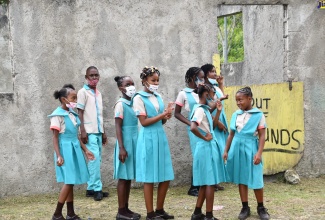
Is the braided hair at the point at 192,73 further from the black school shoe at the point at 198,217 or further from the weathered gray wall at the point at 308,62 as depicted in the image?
the black school shoe at the point at 198,217

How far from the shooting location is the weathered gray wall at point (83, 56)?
19.5 feet

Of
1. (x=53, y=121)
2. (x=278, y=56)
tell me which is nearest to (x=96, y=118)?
(x=53, y=121)

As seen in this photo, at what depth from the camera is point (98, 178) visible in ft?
19.1

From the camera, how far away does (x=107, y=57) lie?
620 centimetres

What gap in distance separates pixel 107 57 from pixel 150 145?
6.45 ft

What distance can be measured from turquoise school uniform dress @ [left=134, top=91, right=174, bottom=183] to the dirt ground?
632mm

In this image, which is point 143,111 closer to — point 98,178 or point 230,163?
point 230,163

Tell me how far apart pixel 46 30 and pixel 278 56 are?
4244 millimetres

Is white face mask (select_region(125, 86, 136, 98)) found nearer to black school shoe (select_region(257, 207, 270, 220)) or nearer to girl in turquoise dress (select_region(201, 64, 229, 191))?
girl in turquoise dress (select_region(201, 64, 229, 191))

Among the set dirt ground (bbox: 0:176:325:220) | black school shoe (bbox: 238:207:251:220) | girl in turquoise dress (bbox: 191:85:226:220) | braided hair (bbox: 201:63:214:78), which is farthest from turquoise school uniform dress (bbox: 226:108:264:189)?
braided hair (bbox: 201:63:214:78)

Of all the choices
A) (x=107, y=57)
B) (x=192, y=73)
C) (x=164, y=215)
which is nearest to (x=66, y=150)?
(x=164, y=215)

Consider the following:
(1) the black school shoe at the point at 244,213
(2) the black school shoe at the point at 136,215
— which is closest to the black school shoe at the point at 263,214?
(1) the black school shoe at the point at 244,213

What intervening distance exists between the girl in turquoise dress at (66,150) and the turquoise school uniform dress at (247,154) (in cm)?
147

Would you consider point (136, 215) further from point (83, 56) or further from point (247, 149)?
point (83, 56)
